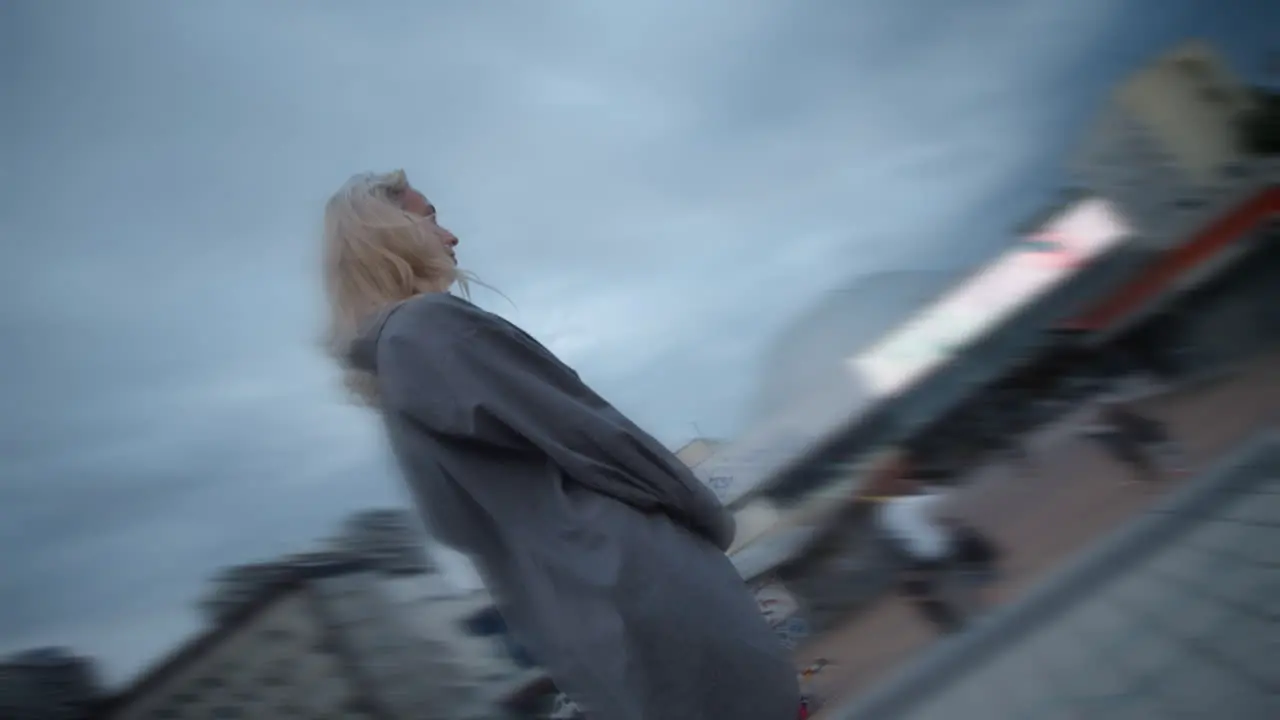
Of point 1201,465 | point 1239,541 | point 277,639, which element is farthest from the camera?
point 1201,465

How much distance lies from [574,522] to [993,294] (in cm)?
206

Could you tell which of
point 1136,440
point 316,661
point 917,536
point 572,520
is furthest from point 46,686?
point 1136,440

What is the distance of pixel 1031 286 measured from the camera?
2.80 meters

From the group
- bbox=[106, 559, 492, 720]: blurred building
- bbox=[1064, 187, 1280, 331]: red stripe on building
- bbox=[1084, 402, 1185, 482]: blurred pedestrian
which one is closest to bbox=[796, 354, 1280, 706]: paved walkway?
bbox=[1084, 402, 1185, 482]: blurred pedestrian

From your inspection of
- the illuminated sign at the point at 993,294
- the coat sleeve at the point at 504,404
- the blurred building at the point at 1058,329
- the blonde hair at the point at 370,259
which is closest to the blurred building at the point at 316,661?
the blonde hair at the point at 370,259

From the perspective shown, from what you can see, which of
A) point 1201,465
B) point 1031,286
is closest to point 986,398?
point 1031,286

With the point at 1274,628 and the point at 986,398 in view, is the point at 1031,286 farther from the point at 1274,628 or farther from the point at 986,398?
the point at 1274,628

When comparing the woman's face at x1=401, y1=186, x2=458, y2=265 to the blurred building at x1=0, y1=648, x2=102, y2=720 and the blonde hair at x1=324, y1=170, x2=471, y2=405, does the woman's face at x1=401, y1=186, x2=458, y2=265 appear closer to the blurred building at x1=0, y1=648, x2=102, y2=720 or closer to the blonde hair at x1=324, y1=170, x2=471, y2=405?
the blonde hair at x1=324, y1=170, x2=471, y2=405

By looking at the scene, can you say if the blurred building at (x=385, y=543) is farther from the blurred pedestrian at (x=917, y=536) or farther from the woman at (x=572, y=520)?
the blurred pedestrian at (x=917, y=536)

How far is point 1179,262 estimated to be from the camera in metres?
2.59

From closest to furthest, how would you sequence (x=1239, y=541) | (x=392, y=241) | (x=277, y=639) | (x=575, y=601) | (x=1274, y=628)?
(x=575, y=601) → (x=392, y=241) → (x=277, y=639) → (x=1274, y=628) → (x=1239, y=541)

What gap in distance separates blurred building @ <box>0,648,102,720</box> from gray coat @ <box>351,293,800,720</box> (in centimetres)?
57

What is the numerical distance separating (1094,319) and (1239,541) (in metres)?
0.72

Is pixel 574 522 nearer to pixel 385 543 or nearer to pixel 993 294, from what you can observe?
pixel 385 543
